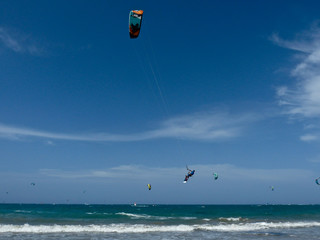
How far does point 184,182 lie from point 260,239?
18.3 ft

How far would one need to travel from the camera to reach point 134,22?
13688 mm

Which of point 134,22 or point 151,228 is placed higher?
point 134,22

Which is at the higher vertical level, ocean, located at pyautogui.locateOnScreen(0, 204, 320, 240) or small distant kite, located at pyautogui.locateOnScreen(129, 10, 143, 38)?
small distant kite, located at pyautogui.locateOnScreen(129, 10, 143, 38)

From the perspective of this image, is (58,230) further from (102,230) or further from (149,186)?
(149,186)

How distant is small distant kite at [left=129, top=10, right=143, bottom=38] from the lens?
13.7 meters

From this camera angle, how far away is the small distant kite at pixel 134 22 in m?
13.7

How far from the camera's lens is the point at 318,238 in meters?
17.9

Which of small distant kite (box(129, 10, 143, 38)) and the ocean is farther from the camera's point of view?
the ocean

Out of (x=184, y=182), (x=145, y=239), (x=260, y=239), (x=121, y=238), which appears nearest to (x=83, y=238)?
(x=121, y=238)

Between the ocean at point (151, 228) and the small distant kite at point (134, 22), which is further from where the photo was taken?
the ocean at point (151, 228)

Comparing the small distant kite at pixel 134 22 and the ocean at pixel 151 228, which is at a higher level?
the small distant kite at pixel 134 22

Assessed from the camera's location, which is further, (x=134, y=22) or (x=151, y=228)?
(x=151, y=228)

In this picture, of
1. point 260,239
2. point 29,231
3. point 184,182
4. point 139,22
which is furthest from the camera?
point 29,231

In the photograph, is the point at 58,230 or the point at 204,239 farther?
the point at 58,230
